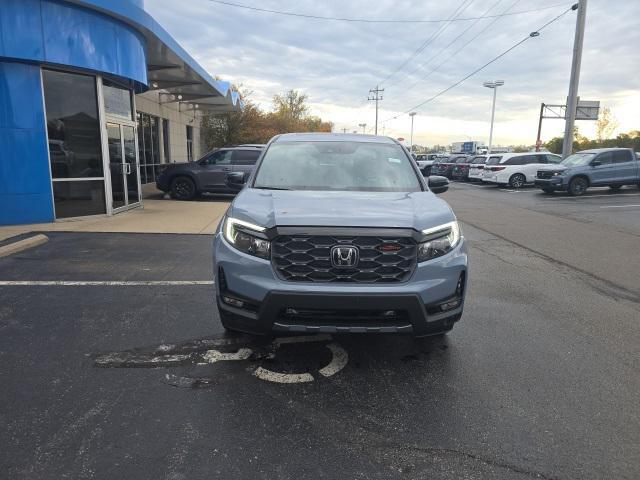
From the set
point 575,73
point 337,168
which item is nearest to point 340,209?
point 337,168

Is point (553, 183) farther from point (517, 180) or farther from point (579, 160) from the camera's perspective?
point (517, 180)

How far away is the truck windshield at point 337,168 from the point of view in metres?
4.54

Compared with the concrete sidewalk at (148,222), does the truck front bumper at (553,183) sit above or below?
above

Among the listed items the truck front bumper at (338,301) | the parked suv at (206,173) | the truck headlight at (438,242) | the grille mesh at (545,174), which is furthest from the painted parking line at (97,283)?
the grille mesh at (545,174)

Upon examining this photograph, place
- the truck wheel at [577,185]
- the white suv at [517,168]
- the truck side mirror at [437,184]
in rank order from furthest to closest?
the white suv at [517,168] → the truck wheel at [577,185] → the truck side mirror at [437,184]

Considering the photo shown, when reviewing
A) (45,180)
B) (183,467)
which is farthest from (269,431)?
(45,180)

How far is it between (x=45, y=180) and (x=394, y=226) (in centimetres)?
910

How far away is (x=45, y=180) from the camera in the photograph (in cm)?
1001

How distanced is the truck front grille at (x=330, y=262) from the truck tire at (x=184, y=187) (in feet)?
42.9

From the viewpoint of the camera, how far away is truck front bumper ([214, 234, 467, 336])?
129 inches

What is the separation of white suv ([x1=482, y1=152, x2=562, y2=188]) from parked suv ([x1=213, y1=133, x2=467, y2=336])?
2171 centimetres

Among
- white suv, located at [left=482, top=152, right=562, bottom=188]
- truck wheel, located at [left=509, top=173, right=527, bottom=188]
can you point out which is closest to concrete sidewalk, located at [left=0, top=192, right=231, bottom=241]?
white suv, located at [left=482, top=152, right=562, bottom=188]

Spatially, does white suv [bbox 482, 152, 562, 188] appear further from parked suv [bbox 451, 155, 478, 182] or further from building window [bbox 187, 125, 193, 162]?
building window [bbox 187, 125, 193, 162]

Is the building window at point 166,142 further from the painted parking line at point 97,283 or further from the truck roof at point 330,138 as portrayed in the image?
the truck roof at point 330,138
